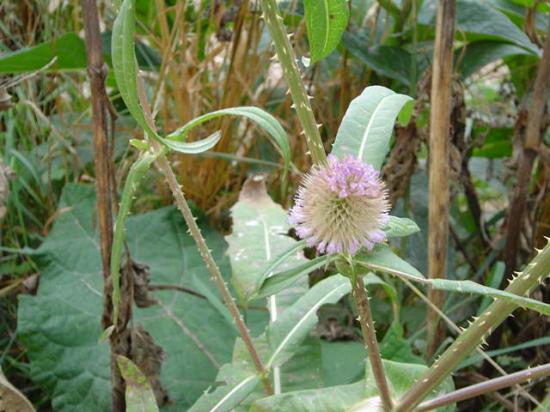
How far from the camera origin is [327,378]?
5.24ft

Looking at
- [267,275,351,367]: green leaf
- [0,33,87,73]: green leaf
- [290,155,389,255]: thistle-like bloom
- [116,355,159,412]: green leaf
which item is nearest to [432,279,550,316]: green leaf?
[290,155,389,255]: thistle-like bloom

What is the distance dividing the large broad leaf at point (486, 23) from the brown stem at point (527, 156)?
171 mm

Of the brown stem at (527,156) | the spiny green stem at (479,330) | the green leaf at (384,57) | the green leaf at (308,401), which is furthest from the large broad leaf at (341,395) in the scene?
the green leaf at (384,57)

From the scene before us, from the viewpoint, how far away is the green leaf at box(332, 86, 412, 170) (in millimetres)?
1044

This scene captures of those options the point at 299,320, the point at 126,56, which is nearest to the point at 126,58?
the point at 126,56

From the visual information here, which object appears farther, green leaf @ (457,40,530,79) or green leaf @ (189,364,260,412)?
green leaf @ (457,40,530,79)

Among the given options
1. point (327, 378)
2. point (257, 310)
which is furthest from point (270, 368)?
point (257, 310)

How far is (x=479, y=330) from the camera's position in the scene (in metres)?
0.96

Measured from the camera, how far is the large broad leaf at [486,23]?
179cm

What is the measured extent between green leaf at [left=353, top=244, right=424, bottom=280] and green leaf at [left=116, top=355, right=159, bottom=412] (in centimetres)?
52

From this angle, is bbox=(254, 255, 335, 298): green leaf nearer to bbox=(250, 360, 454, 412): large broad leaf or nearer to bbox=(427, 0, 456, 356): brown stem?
bbox=(250, 360, 454, 412): large broad leaf

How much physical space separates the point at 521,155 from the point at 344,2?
0.97 m

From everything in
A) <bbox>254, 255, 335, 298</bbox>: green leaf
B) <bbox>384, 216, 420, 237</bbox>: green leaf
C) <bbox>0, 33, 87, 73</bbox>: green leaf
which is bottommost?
<bbox>254, 255, 335, 298</bbox>: green leaf

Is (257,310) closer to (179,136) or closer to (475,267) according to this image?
(475,267)
